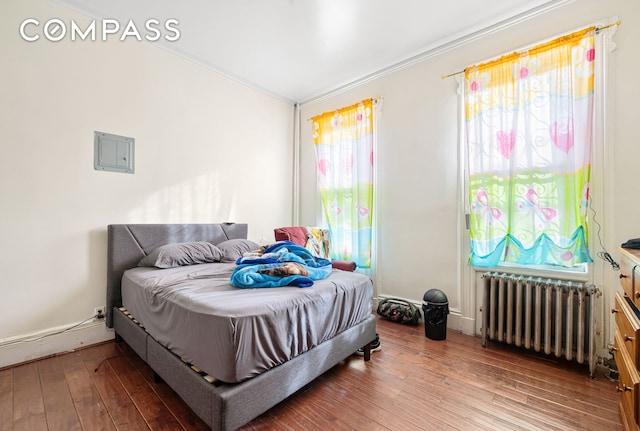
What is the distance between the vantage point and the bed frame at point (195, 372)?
A: 131 centimetres

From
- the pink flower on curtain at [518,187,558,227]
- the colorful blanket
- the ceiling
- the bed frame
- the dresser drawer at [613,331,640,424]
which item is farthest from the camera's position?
the ceiling

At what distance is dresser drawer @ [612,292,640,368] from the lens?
3.89 feet

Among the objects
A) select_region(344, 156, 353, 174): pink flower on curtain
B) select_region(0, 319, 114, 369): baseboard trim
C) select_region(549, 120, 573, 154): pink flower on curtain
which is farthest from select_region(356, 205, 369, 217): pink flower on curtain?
select_region(0, 319, 114, 369): baseboard trim

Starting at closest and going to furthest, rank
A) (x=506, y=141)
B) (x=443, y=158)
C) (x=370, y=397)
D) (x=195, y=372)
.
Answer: (x=195, y=372)
(x=370, y=397)
(x=506, y=141)
(x=443, y=158)

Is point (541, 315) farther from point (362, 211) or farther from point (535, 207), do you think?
point (362, 211)

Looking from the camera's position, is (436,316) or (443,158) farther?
(443,158)

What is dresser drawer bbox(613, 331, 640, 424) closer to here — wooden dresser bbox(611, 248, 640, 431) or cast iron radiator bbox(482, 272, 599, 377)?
wooden dresser bbox(611, 248, 640, 431)

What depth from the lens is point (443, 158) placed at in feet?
9.73

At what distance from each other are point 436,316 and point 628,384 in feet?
4.63

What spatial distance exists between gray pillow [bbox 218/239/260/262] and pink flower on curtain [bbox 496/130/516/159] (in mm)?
2784

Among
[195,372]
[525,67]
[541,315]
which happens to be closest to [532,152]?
[525,67]

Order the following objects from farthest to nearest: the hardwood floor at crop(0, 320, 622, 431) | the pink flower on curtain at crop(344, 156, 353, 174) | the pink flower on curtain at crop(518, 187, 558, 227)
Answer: the pink flower on curtain at crop(344, 156, 353, 174), the pink flower on curtain at crop(518, 187, 558, 227), the hardwood floor at crop(0, 320, 622, 431)

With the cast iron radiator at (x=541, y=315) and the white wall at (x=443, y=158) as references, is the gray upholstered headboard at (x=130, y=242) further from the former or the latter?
the cast iron radiator at (x=541, y=315)

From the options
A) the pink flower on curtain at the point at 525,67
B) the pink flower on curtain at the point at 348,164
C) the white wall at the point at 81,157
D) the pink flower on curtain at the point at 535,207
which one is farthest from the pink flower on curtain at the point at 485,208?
the white wall at the point at 81,157
